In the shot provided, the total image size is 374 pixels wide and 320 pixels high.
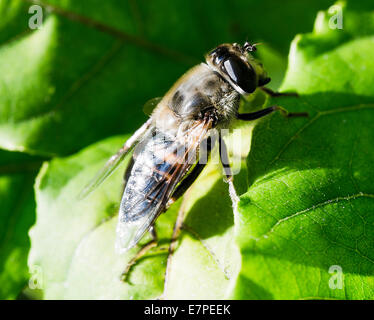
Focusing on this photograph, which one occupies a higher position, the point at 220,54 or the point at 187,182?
the point at 220,54

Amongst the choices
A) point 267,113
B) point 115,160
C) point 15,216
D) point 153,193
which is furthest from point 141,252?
point 15,216

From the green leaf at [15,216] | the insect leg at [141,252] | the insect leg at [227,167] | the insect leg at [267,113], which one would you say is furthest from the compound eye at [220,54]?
the green leaf at [15,216]

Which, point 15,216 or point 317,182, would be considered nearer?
point 317,182

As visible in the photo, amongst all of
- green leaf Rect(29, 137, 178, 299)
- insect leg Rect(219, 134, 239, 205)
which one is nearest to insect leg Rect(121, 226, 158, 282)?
green leaf Rect(29, 137, 178, 299)

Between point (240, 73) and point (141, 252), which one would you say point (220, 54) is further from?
point (141, 252)

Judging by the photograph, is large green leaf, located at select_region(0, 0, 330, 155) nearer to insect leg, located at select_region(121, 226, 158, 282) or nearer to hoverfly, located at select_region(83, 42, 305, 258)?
hoverfly, located at select_region(83, 42, 305, 258)

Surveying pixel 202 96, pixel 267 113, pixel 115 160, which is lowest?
pixel 115 160
